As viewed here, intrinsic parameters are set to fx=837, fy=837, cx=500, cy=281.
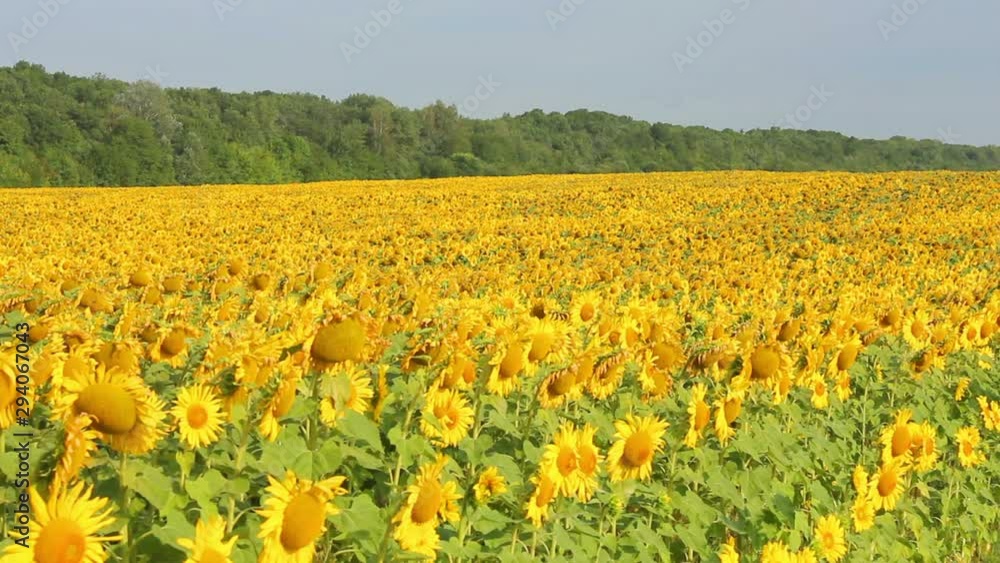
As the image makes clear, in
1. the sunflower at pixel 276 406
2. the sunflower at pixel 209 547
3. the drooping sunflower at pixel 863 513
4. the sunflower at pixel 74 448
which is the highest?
the sunflower at pixel 74 448

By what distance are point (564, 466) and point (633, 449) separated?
48 centimetres

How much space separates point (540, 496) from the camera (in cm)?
312

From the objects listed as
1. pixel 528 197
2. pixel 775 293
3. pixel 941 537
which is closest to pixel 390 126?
pixel 528 197

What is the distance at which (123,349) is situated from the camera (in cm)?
271

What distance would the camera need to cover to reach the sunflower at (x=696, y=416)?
3932 millimetres

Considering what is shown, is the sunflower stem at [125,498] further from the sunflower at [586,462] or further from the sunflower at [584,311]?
the sunflower at [584,311]

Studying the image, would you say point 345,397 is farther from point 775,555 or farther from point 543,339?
point 775,555

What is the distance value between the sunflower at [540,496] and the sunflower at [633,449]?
502 mm

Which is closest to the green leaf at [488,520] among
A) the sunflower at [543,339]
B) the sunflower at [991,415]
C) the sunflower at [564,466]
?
the sunflower at [564,466]

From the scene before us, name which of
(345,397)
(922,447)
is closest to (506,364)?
(345,397)

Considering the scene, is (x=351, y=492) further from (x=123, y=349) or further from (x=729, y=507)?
(x=729, y=507)

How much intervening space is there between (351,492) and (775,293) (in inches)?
318

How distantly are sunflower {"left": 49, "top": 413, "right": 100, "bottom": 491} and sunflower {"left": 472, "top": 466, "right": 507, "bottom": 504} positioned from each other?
4.91 ft

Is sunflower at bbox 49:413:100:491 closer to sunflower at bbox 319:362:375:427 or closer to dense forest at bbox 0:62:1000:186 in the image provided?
sunflower at bbox 319:362:375:427
